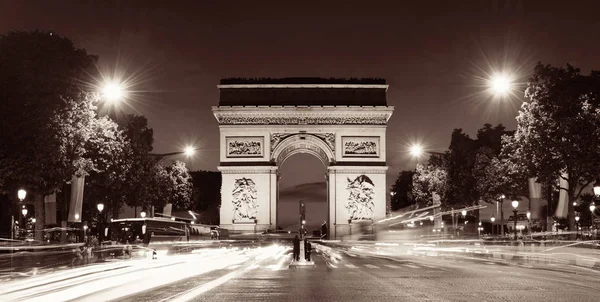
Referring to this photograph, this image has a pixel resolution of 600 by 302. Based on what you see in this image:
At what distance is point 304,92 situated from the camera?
72.2m

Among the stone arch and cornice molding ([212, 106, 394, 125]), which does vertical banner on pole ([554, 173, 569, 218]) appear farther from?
the stone arch

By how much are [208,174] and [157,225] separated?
70381 millimetres

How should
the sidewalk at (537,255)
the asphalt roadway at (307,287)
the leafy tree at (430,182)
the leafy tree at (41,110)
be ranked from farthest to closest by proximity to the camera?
the leafy tree at (430,182)
the leafy tree at (41,110)
the sidewalk at (537,255)
the asphalt roadway at (307,287)

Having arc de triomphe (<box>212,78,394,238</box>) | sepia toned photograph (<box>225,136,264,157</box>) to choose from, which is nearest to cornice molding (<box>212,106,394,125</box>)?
arc de triomphe (<box>212,78,394,238</box>)

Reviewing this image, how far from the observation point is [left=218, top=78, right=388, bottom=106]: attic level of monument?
7188cm

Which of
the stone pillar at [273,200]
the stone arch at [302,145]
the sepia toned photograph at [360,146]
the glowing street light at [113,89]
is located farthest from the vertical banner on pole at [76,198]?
the sepia toned photograph at [360,146]

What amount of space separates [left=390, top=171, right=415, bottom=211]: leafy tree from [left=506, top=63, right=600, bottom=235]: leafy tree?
3499 inches

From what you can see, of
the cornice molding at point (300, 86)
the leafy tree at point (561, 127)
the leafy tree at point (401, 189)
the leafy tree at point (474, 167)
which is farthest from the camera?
the leafy tree at point (401, 189)

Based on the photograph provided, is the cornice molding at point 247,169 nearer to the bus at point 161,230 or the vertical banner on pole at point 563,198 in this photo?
the bus at point 161,230

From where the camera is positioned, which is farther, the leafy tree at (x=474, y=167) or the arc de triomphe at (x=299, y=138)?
the arc de triomphe at (x=299, y=138)

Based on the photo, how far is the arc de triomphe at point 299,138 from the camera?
2822 inches

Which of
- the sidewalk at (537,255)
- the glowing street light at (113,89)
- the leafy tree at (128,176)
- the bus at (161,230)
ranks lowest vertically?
the sidewalk at (537,255)

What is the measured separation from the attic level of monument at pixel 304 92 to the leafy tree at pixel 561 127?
1181 inches

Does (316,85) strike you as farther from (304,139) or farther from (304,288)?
(304,288)
